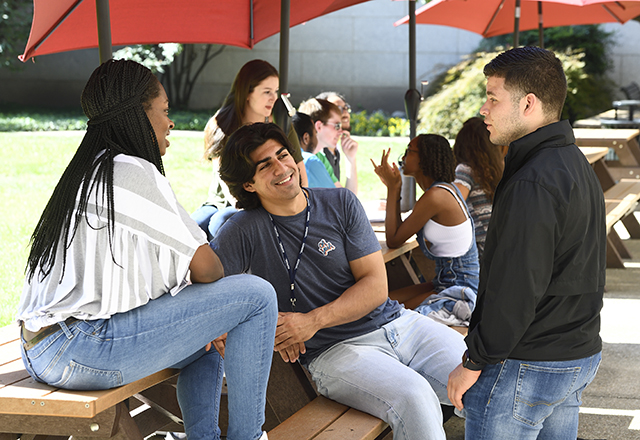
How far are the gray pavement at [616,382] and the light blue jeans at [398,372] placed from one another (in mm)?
814

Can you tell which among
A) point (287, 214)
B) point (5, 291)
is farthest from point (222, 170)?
point (5, 291)

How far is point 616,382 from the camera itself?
4.34 metres

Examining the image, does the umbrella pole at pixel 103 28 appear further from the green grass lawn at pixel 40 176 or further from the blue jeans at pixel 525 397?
the green grass lawn at pixel 40 176

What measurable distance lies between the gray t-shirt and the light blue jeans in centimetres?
8

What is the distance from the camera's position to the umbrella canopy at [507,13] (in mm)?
7988

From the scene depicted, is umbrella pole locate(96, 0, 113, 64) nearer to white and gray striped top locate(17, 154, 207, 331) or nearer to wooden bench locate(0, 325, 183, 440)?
white and gray striped top locate(17, 154, 207, 331)

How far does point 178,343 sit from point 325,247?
3.10ft

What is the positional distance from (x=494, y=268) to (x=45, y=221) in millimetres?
1353

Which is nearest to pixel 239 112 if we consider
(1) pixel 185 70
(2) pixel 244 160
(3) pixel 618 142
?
(2) pixel 244 160

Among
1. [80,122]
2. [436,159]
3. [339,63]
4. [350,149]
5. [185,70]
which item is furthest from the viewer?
[185,70]

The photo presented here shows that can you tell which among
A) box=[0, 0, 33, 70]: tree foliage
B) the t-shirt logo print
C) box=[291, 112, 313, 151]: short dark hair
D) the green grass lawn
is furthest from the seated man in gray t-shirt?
box=[0, 0, 33, 70]: tree foliage

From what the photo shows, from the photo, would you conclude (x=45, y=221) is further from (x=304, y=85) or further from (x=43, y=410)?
(x=304, y=85)

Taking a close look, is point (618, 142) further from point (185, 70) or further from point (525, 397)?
point (185, 70)

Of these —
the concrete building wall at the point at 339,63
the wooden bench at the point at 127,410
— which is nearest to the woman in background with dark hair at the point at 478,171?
the wooden bench at the point at 127,410
